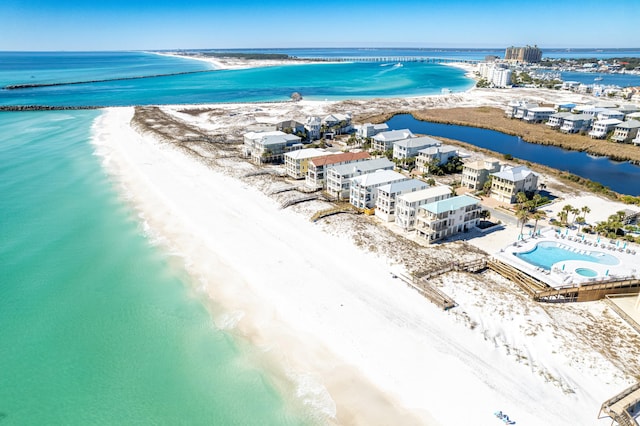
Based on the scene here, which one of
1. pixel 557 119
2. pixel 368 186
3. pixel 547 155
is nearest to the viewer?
pixel 368 186

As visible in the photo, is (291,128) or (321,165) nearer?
(321,165)

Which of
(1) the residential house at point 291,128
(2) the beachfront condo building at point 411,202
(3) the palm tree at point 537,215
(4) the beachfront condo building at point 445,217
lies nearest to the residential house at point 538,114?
(1) the residential house at point 291,128

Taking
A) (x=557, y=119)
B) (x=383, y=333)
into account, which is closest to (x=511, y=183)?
(x=383, y=333)

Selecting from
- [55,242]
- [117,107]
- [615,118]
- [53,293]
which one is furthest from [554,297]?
[117,107]

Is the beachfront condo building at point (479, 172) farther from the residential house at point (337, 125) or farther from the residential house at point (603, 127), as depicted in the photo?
the residential house at point (603, 127)

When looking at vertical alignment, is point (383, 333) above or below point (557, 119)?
below

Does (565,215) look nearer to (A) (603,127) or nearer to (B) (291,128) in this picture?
(B) (291,128)
